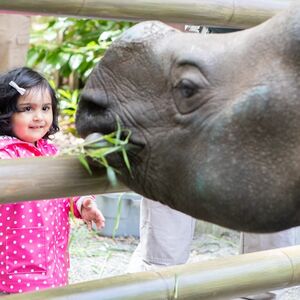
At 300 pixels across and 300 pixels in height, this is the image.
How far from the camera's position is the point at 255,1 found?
8.18 feet

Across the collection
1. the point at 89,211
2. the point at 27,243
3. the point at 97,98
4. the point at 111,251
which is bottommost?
the point at 111,251

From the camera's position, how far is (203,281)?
2.00 meters

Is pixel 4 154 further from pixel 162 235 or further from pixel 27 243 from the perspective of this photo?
pixel 162 235

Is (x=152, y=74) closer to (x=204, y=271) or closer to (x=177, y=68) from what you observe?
(x=177, y=68)

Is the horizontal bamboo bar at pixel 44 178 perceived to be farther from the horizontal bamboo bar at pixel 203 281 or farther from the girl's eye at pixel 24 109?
the girl's eye at pixel 24 109

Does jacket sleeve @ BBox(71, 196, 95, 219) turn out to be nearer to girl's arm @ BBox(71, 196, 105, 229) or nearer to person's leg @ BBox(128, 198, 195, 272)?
girl's arm @ BBox(71, 196, 105, 229)

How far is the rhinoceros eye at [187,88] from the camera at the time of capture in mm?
1572

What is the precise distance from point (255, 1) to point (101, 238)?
2121 mm

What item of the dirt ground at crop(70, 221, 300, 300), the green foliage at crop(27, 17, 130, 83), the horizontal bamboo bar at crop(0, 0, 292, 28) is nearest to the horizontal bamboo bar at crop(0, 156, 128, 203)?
the horizontal bamboo bar at crop(0, 0, 292, 28)

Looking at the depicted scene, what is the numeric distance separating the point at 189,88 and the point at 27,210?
81 cm

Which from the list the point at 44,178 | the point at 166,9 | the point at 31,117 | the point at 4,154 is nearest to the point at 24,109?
the point at 31,117

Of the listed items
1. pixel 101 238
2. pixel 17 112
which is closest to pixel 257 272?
pixel 17 112

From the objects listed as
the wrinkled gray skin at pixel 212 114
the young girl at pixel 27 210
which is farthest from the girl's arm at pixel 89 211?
the wrinkled gray skin at pixel 212 114

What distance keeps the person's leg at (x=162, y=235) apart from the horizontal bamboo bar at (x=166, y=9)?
64cm
